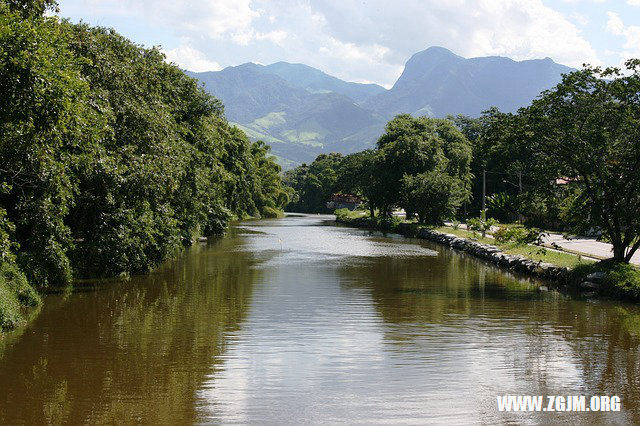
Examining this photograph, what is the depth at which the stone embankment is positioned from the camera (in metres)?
30.9

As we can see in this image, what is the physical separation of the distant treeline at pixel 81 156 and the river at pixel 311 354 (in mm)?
1773

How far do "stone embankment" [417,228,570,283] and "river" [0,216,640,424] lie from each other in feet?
9.29

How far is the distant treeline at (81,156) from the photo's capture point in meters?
14.6

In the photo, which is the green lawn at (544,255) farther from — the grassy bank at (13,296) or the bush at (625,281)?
the grassy bank at (13,296)

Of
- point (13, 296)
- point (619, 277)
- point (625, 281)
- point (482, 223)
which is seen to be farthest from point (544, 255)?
point (13, 296)

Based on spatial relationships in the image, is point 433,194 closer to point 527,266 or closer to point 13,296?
point 527,266

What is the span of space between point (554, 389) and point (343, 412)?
16.0 ft

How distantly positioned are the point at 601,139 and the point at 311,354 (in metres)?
17.8

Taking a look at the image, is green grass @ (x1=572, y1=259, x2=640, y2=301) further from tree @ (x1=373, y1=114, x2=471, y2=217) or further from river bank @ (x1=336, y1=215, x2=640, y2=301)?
tree @ (x1=373, y1=114, x2=471, y2=217)

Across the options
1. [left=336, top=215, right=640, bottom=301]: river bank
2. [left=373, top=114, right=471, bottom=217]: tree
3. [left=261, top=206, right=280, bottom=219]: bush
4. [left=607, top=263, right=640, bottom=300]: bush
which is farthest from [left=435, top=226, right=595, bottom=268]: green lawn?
[left=261, top=206, right=280, bottom=219]: bush

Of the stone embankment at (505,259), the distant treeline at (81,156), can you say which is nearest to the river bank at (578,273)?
the stone embankment at (505,259)

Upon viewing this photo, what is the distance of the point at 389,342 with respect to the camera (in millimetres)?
17281

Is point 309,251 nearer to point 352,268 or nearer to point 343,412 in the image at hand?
point 352,268

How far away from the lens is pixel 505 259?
1505 inches
